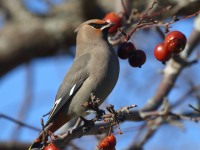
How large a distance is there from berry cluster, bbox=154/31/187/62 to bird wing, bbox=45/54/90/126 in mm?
581

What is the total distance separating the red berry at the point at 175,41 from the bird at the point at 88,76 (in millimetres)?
462

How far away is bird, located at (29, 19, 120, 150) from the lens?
3406mm

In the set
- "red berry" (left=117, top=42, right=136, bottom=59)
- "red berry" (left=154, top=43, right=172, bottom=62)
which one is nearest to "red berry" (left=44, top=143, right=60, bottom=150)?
"red berry" (left=117, top=42, right=136, bottom=59)

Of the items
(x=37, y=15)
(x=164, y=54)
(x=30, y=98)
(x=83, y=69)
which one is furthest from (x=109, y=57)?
(x=37, y=15)

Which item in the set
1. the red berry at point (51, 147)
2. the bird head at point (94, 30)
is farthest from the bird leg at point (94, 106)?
the bird head at point (94, 30)

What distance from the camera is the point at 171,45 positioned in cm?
306

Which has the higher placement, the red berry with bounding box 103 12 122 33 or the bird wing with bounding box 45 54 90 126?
the red berry with bounding box 103 12 122 33

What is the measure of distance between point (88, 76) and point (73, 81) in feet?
0.38

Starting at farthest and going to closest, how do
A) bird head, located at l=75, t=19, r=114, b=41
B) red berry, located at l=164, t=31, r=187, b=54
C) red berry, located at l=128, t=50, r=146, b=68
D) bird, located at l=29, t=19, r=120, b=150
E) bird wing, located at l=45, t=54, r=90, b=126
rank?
bird head, located at l=75, t=19, r=114, b=41 < bird wing, located at l=45, t=54, r=90, b=126 < bird, located at l=29, t=19, r=120, b=150 < red berry, located at l=128, t=50, r=146, b=68 < red berry, located at l=164, t=31, r=187, b=54

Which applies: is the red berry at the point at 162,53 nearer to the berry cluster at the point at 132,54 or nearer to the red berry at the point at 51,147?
the berry cluster at the point at 132,54

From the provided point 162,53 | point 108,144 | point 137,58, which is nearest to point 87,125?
point 108,144

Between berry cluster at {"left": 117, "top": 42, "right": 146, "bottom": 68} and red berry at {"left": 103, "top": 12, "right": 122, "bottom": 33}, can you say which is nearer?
berry cluster at {"left": 117, "top": 42, "right": 146, "bottom": 68}

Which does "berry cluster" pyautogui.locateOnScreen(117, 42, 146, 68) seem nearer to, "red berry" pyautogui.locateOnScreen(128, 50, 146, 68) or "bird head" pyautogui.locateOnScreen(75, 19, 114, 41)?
"red berry" pyautogui.locateOnScreen(128, 50, 146, 68)

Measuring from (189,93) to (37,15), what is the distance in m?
4.01
